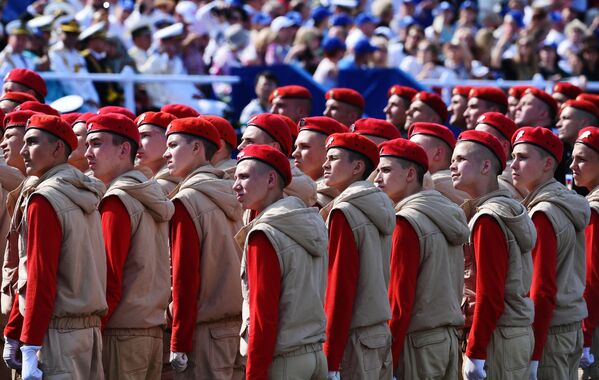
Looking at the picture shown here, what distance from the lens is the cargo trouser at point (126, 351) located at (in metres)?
7.76

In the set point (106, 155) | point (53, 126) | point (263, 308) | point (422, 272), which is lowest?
point (422, 272)

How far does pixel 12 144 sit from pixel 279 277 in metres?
2.44

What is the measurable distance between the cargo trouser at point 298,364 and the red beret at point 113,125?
69.4 inches

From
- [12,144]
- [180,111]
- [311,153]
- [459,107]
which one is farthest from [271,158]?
[459,107]

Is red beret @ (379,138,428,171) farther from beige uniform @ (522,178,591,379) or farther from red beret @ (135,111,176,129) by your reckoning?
red beret @ (135,111,176,129)

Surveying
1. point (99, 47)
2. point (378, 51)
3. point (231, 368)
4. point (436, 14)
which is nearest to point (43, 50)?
point (99, 47)

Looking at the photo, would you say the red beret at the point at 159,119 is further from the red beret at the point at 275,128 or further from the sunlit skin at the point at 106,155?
the sunlit skin at the point at 106,155

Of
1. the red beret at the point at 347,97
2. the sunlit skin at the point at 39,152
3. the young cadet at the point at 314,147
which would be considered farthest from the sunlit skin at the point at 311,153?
the red beret at the point at 347,97

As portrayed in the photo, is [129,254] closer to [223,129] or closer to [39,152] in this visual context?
[39,152]

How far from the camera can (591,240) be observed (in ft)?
30.2

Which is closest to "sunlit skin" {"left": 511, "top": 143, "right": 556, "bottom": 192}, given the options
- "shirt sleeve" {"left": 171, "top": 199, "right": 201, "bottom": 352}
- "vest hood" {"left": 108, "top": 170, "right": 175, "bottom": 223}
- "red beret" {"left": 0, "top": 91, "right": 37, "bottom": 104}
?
"shirt sleeve" {"left": 171, "top": 199, "right": 201, "bottom": 352}

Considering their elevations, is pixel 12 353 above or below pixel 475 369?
above

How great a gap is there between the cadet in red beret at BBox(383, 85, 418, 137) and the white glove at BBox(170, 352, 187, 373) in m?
4.80

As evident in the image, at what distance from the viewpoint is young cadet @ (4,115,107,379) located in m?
7.07
